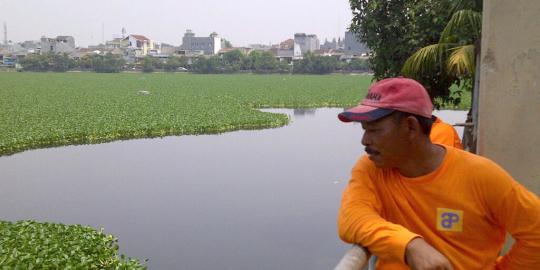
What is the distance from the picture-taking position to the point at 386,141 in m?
1.58

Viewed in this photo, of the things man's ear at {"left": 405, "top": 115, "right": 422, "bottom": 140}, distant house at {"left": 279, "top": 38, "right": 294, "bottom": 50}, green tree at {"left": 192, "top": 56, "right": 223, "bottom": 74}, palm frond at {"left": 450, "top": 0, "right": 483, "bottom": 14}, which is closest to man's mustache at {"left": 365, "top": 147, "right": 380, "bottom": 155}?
man's ear at {"left": 405, "top": 115, "right": 422, "bottom": 140}

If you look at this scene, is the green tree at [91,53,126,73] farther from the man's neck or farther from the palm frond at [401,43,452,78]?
the man's neck

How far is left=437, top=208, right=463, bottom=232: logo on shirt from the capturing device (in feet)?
5.01

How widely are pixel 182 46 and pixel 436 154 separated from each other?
482ft

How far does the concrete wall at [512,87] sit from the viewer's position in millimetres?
2850

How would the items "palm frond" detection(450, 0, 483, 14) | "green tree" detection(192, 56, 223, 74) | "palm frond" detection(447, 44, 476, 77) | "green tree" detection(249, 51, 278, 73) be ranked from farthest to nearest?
1. "green tree" detection(192, 56, 223, 74)
2. "green tree" detection(249, 51, 278, 73)
3. "palm frond" detection(450, 0, 483, 14)
4. "palm frond" detection(447, 44, 476, 77)

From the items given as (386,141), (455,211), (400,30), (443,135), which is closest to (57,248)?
(443,135)

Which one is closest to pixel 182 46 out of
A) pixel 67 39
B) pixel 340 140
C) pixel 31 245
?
pixel 67 39

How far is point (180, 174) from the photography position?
10.8m

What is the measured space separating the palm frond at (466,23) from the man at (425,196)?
4.83 m

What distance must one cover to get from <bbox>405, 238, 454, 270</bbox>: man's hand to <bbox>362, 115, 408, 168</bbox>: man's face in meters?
0.30

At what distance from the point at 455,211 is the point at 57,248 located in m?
5.18

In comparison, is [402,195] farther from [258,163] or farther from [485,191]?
[258,163]

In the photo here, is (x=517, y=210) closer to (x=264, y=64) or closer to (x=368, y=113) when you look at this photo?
(x=368, y=113)
